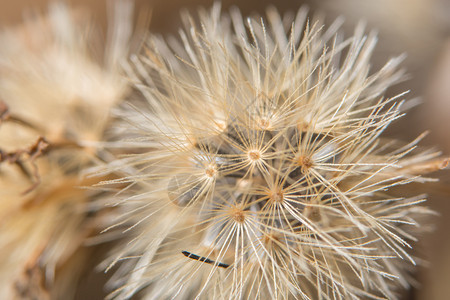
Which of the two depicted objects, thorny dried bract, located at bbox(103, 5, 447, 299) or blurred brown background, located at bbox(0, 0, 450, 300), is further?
blurred brown background, located at bbox(0, 0, 450, 300)

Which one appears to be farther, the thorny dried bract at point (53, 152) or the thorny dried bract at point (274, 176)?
the thorny dried bract at point (53, 152)

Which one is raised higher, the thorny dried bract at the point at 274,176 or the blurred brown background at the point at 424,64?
the blurred brown background at the point at 424,64

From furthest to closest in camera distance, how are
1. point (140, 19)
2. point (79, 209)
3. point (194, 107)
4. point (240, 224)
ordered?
1. point (140, 19)
2. point (79, 209)
3. point (194, 107)
4. point (240, 224)

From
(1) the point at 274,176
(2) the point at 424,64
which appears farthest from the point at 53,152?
(2) the point at 424,64

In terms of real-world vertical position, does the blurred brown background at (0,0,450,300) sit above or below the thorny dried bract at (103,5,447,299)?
above

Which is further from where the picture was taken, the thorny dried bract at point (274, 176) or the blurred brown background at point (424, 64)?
the blurred brown background at point (424, 64)

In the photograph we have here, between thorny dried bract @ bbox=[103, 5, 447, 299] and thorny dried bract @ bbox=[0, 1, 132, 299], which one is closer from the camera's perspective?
thorny dried bract @ bbox=[103, 5, 447, 299]

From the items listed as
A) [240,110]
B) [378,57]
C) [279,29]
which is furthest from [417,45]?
[240,110]

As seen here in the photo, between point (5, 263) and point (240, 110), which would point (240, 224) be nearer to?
point (240, 110)
